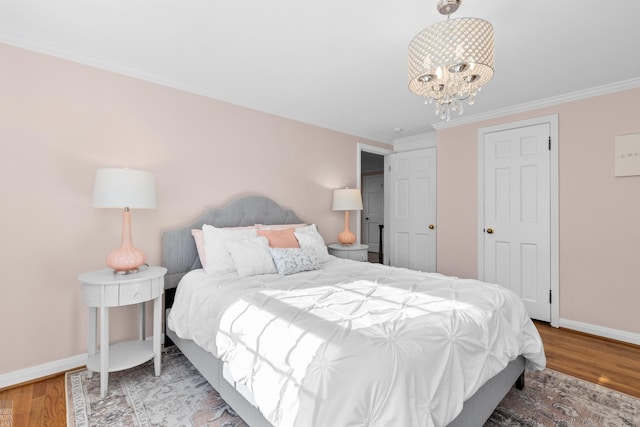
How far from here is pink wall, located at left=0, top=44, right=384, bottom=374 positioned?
2.12m

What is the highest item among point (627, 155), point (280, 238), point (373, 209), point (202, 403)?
point (627, 155)

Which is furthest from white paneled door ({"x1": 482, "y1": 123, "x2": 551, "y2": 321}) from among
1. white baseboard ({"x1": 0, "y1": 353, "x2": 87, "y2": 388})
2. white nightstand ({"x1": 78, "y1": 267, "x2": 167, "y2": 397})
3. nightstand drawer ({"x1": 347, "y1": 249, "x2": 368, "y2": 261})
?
white baseboard ({"x1": 0, "y1": 353, "x2": 87, "y2": 388})

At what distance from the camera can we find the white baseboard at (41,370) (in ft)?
6.82

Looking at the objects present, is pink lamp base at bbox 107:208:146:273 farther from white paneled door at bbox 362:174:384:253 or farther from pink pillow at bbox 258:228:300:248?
white paneled door at bbox 362:174:384:253

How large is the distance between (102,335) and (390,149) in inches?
173

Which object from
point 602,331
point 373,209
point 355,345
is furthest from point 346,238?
point 373,209

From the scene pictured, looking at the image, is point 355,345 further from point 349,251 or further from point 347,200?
point 347,200

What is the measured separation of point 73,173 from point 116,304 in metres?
1.09

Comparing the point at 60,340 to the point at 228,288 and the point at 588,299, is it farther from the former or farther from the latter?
the point at 588,299

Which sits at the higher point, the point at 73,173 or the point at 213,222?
the point at 73,173

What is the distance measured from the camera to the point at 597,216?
3002 millimetres

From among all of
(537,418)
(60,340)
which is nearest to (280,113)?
(60,340)

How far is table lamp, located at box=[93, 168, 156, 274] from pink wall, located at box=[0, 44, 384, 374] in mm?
384

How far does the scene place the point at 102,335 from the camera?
2.03m
